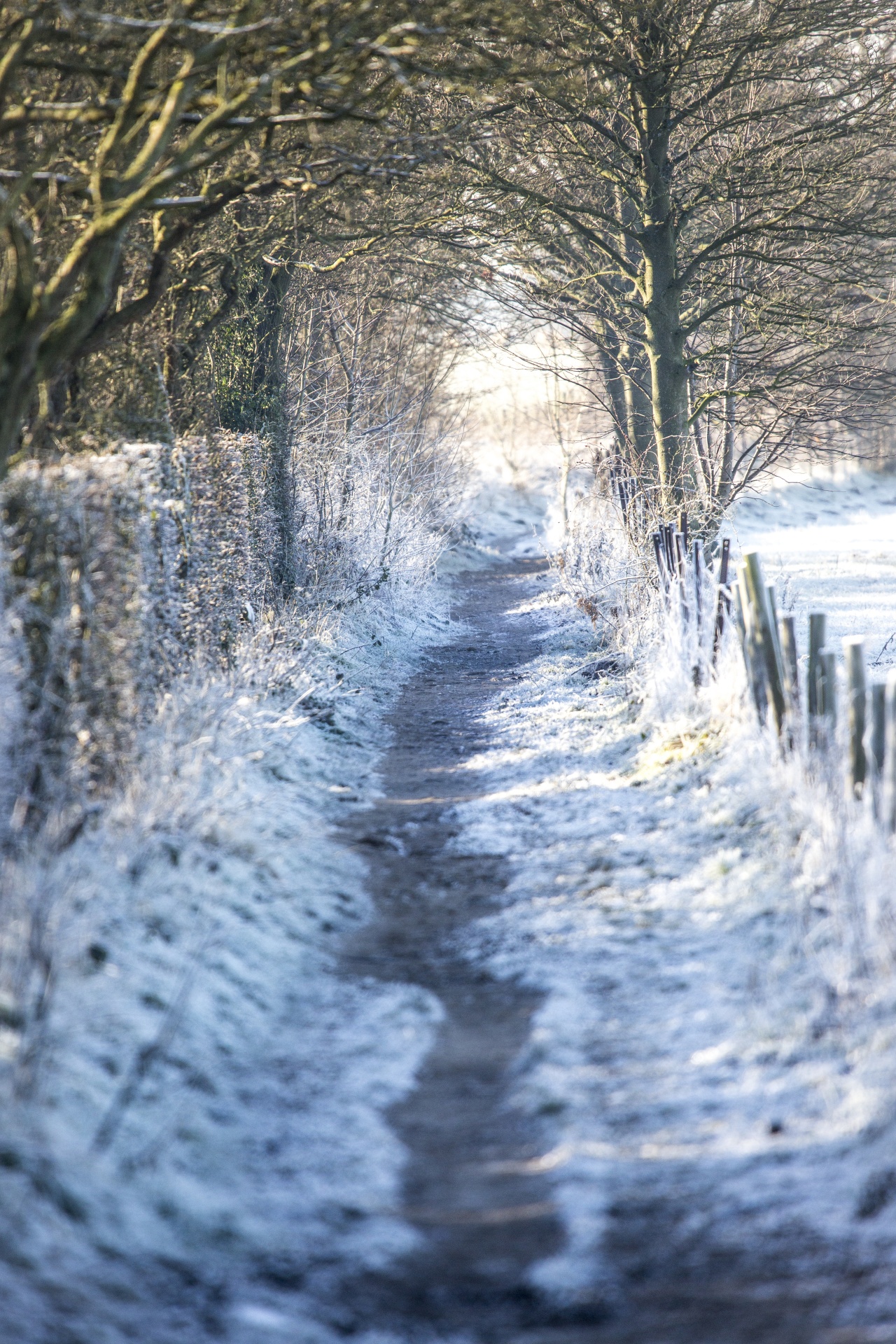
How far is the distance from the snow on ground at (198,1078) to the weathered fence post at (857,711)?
2.11m

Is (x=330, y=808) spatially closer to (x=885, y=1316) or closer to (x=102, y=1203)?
(x=102, y=1203)

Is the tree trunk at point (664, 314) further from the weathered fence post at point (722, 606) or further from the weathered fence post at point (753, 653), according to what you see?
the weathered fence post at point (753, 653)

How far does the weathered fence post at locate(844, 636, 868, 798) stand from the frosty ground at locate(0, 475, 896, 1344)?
23 centimetres

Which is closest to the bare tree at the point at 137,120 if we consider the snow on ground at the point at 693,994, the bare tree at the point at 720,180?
the bare tree at the point at 720,180

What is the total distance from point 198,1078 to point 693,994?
76.4 inches

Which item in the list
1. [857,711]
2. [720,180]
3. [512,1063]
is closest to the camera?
[512,1063]

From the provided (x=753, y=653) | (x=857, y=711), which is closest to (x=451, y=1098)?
(x=857, y=711)

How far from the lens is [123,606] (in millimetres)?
5535

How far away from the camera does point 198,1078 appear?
12.4 feet

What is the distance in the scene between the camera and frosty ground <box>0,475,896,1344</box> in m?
2.84

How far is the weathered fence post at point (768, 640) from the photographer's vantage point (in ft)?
18.6

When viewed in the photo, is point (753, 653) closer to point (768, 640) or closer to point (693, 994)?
point (768, 640)

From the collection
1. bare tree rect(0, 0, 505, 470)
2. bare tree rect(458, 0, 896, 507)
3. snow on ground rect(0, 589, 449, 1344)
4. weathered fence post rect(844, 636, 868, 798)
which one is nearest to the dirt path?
snow on ground rect(0, 589, 449, 1344)

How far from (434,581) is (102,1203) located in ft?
54.9
